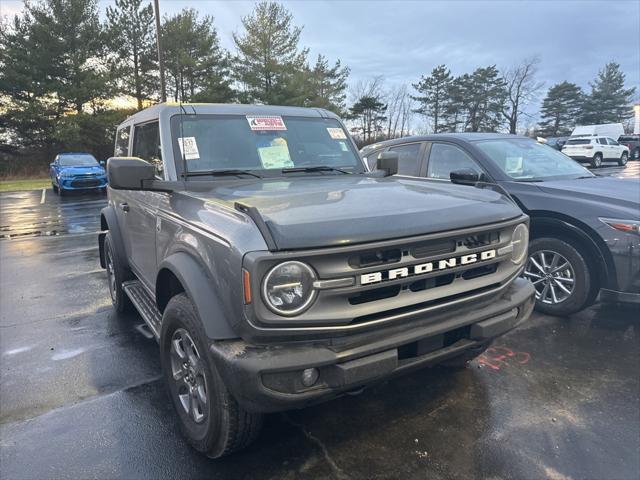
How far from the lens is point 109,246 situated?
4.54m

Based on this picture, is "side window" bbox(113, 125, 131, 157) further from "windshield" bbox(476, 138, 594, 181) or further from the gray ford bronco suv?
"windshield" bbox(476, 138, 594, 181)

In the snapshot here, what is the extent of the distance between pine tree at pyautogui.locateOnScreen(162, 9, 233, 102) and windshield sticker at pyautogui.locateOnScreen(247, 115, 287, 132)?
104ft

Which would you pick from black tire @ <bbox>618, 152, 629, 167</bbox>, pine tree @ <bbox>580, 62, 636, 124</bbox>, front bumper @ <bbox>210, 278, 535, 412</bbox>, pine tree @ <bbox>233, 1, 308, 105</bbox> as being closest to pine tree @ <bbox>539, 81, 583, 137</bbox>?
pine tree @ <bbox>580, 62, 636, 124</bbox>

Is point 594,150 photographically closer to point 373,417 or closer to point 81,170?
point 81,170

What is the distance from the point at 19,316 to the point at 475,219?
4.88 m

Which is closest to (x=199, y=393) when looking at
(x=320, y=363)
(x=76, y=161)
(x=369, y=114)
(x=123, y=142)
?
(x=320, y=363)

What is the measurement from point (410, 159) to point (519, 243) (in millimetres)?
3213

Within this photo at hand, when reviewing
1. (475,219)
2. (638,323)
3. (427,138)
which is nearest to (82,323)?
(475,219)

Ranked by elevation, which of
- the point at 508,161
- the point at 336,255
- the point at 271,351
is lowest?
the point at 271,351

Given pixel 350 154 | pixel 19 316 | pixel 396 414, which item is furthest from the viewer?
pixel 19 316

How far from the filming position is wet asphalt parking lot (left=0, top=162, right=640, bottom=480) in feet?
7.82

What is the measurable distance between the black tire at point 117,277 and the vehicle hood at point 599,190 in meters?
4.39

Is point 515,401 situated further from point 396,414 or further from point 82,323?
point 82,323

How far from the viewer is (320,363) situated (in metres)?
1.87
